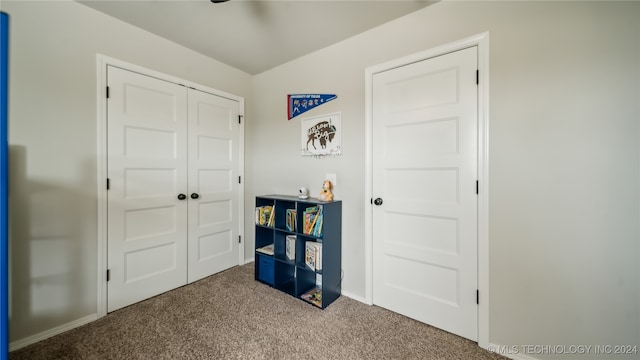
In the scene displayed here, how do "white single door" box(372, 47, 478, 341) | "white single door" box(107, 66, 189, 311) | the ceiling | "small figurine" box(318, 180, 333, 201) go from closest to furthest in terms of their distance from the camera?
"white single door" box(372, 47, 478, 341), the ceiling, "white single door" box(107, 66, 189, 311), "small figurine" box(318, 180, 333, 201)

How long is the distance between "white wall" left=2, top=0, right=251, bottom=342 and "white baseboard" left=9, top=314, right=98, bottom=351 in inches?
0.7

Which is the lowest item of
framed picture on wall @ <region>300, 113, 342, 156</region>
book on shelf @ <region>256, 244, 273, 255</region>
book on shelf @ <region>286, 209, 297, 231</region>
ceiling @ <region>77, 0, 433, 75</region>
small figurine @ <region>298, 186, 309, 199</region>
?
book on shelf @ <region>256, 244, 273, 255</region>

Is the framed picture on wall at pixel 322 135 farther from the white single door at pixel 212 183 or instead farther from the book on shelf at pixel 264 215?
Answer: the white single door at pixel 212 183

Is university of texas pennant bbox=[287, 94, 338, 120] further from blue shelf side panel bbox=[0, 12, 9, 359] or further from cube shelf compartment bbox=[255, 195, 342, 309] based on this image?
blue shelf side panel bbox=[0, 12, 9, 359]

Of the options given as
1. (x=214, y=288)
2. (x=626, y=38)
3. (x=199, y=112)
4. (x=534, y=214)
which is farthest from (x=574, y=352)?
(x=199, y=112)

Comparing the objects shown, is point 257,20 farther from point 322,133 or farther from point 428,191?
point 428,191

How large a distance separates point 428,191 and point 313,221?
1028 mm

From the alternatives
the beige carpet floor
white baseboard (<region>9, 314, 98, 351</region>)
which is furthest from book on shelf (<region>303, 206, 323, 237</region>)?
white baseboard (<region>9, 314, 98, 351</region>)

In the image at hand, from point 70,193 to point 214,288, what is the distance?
4.74 feet

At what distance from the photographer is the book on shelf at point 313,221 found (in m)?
2.13

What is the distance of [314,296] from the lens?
86.8 inches

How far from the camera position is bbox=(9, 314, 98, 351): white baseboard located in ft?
5.13

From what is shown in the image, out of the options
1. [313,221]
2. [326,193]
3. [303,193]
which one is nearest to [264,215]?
[303,193]

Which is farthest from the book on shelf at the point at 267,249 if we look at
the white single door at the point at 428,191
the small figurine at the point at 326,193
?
the white single door at the point at 428,191
